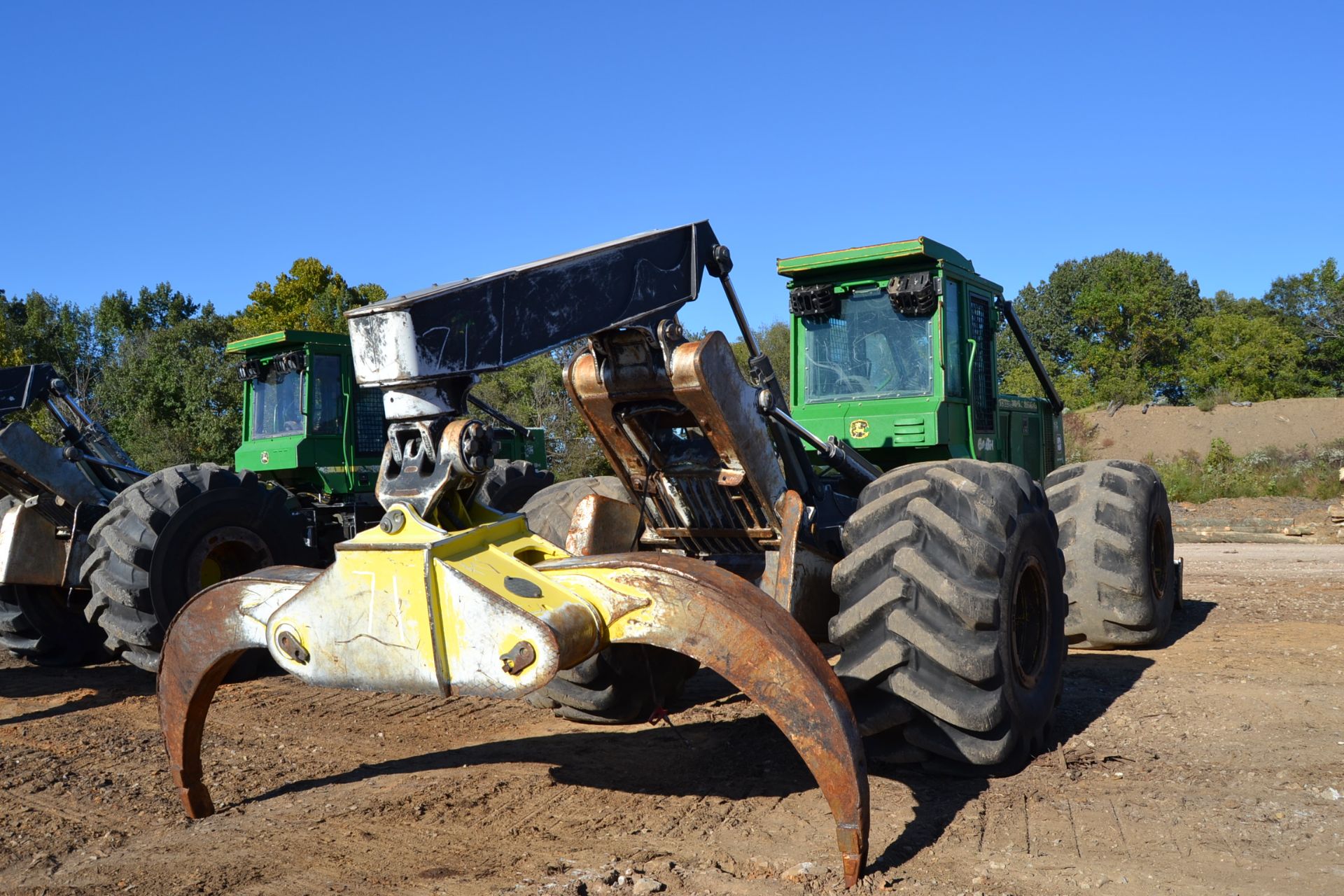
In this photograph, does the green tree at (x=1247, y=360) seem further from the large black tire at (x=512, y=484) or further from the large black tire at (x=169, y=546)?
the large black tire at (x=169, y=546)

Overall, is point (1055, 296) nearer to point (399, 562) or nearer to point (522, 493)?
point (522, 493)

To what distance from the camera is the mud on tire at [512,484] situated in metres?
10.4

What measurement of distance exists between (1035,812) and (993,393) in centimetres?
360

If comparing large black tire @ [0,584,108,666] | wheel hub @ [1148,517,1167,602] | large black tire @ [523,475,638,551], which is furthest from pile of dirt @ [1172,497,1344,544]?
large black tire @ [0,584,108,666]

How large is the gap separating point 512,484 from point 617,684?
17.2ft

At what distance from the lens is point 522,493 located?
10.8 metres

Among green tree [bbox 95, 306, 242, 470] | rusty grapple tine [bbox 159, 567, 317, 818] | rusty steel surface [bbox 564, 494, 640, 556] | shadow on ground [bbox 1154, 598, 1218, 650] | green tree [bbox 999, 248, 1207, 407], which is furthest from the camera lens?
green tree [bbox 999, 248, 1207, 407]

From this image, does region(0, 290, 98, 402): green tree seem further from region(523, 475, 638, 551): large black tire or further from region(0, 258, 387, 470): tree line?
region(523, 475, 638, 551): large black tire

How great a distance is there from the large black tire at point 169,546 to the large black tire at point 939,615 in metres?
5.32

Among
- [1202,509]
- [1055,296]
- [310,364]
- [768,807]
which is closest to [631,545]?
[768,807]

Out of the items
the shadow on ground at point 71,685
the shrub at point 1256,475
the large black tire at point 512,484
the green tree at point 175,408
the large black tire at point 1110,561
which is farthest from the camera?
the green tree at point 175,408

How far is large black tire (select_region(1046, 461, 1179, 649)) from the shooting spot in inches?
285

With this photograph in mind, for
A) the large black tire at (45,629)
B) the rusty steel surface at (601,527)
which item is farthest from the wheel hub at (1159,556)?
the large black tire at (45,629)

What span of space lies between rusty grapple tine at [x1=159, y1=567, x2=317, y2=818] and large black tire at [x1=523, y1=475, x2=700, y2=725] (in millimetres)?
1652
